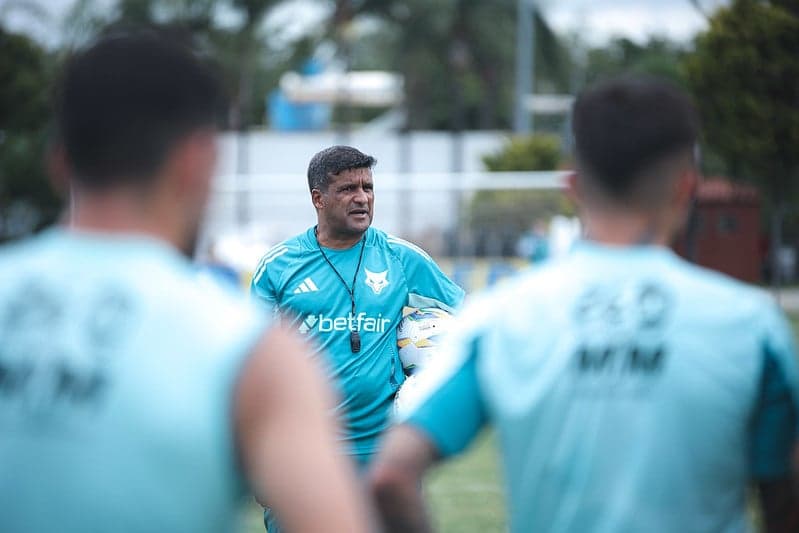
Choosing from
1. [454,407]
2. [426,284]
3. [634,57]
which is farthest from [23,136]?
[454,407]

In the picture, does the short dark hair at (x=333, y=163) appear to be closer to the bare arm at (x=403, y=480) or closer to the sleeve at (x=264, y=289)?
the sleeve at (x=264, y=289)

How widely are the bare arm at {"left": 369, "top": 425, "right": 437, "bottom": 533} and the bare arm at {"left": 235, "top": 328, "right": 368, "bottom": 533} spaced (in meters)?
0.50

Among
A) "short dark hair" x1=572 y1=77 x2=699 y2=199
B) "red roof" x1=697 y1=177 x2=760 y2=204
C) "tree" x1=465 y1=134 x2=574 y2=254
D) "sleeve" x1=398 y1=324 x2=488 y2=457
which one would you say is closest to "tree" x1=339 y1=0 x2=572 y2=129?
"tree" x1=465 y1=134 x2=574 y2=254

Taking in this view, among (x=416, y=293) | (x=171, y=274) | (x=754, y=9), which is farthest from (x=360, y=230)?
(x=754, y=9)

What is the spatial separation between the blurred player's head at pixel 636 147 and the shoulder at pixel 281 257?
393 centimetres

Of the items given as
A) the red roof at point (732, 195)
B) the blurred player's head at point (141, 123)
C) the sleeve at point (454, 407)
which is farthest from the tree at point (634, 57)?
the blurred player's head at point (141, 123)

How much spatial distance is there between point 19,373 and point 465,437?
0.94 m

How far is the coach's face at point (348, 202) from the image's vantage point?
6594 mm

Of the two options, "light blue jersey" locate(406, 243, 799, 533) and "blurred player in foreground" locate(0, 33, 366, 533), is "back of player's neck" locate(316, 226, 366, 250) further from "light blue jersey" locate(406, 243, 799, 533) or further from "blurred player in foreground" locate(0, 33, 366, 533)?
"blurred player in foreground" locate(0, 33, 366, 533)

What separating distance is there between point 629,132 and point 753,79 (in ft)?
80.5

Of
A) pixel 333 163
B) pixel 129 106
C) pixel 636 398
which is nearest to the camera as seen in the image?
pixel 129 106

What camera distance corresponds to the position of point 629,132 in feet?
A: 8.55

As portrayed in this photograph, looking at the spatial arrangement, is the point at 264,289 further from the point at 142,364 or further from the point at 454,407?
the point at 142,364

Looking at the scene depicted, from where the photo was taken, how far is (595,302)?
2.55 meters
